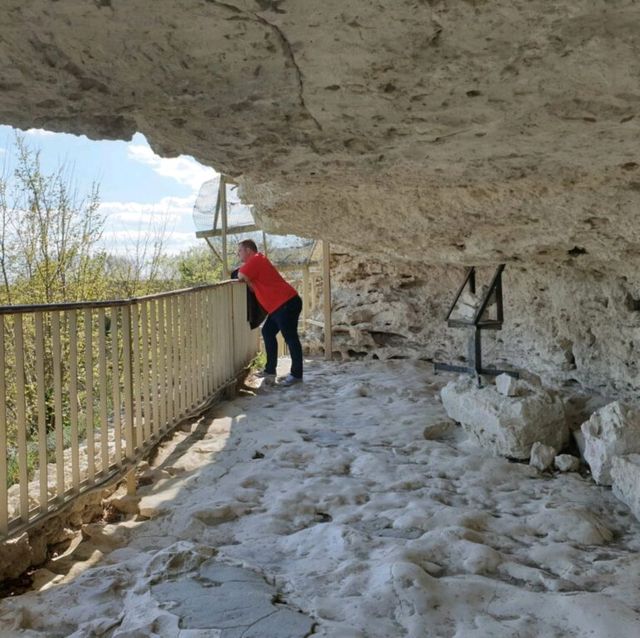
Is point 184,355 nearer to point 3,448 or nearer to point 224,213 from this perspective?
point 3,448

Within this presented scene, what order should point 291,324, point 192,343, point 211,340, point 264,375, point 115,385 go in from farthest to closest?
1. point 264,375
2. point 291,324
3. point 211,340
4. point 192,343
5. point 115,385

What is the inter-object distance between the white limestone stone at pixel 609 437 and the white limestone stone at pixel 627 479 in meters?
0.07

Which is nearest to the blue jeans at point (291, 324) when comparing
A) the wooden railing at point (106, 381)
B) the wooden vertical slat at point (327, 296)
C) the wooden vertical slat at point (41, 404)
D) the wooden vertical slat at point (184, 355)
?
the wooden railing at point (106, 381)

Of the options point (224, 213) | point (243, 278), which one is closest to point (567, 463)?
point (243, 278)

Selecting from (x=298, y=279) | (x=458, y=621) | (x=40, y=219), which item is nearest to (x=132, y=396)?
(x=458, y=621)

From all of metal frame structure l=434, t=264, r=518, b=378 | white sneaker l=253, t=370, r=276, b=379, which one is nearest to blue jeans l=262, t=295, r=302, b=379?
white sneaker l=253, t=370, r=276, b=379

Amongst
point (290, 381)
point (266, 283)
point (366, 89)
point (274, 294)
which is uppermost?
point (366, 89)

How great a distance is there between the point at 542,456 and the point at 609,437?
17.5 inches

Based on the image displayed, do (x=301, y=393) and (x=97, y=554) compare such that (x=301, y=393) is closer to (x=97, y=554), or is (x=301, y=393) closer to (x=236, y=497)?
(x=236, y=497)

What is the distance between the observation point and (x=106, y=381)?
10.0 feet

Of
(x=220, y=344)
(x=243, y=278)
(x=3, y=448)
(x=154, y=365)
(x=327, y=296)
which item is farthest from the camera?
(x=327, y=296)

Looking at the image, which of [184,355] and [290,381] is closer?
[184,355]

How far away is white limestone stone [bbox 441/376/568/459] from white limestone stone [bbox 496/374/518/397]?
4 centimetres

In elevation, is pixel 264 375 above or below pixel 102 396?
below
